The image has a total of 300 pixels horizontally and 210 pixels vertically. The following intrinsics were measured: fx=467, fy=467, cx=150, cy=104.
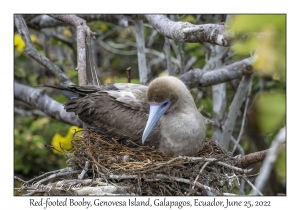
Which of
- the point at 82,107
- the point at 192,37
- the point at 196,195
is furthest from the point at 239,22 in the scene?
the point at 82,107

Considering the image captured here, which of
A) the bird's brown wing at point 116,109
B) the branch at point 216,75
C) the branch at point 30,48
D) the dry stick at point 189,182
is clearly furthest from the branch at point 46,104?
the dry stick at point 189,182

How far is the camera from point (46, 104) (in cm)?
619

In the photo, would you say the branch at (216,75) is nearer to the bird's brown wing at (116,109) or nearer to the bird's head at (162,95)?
the bird's brown wing at (116,109)

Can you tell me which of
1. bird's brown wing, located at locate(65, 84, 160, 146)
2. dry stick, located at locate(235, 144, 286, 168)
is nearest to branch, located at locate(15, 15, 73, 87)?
bird's brown wing, located at locate(65, 84, 160, 146)

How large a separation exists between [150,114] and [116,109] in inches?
18.2

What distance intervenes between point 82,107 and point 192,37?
142 centimetres

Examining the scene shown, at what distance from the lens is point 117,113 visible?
446 centimetres

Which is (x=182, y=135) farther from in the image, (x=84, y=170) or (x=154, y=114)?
(x=84, y=170)

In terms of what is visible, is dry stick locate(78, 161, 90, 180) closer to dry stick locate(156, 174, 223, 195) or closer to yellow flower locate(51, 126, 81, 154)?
dry stick locate(156, 174, 223, 195)

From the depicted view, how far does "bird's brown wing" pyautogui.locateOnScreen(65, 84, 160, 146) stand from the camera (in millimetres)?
4352

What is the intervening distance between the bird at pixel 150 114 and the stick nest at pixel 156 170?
0.50ft

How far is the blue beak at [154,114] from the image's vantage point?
13.3 ft

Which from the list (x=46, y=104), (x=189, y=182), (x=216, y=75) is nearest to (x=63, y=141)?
(x=46, y=104)

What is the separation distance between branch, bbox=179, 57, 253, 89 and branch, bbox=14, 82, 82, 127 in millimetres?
1578
